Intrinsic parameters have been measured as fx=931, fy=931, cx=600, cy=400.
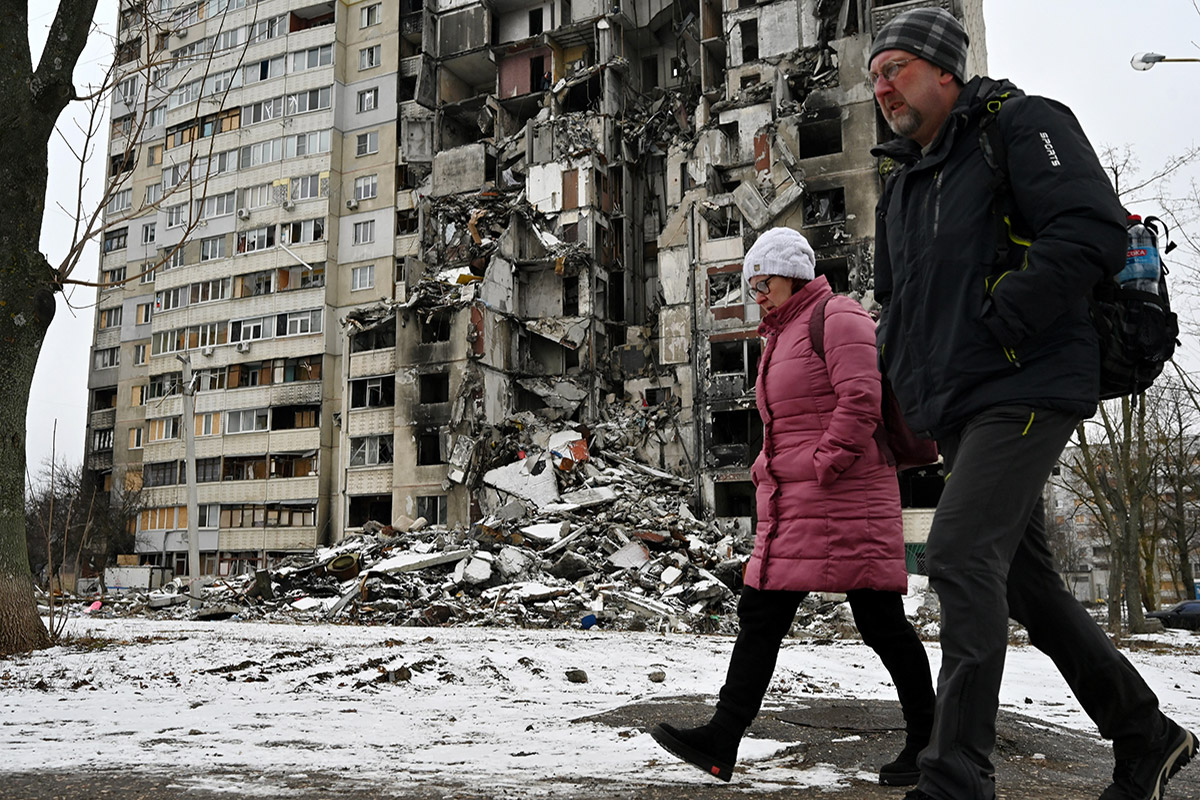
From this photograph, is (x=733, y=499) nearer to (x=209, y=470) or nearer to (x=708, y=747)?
(x=209, y=470)

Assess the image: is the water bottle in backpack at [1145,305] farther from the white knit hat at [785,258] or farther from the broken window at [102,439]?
the broken window at [102,439]

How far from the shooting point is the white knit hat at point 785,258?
3.91 m

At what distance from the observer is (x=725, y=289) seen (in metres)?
37.0

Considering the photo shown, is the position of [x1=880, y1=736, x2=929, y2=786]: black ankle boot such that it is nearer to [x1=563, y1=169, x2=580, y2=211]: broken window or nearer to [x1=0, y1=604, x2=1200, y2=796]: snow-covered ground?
[x1=0, y1=604, x2=1200, y2=796]: snow-covered ground

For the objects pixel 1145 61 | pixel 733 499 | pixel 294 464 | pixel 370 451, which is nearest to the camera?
pixel 1145 61

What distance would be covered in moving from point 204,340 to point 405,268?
1332cm

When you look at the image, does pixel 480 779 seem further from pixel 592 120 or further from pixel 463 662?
pixel 592 120

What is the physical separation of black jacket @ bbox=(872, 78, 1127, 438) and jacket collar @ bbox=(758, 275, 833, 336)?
3.18 ft

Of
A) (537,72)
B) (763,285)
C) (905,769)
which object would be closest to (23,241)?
(763,285)

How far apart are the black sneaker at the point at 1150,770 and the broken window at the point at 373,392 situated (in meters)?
39.8

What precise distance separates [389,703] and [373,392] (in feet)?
124

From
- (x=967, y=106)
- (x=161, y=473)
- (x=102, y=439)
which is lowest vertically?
(x=967, y=106)

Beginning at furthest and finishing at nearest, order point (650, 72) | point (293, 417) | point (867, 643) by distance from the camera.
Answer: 1. point (293, 417)
2. point (650, 72)
3. point (867, 643)

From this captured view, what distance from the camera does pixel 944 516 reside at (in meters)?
2.58
